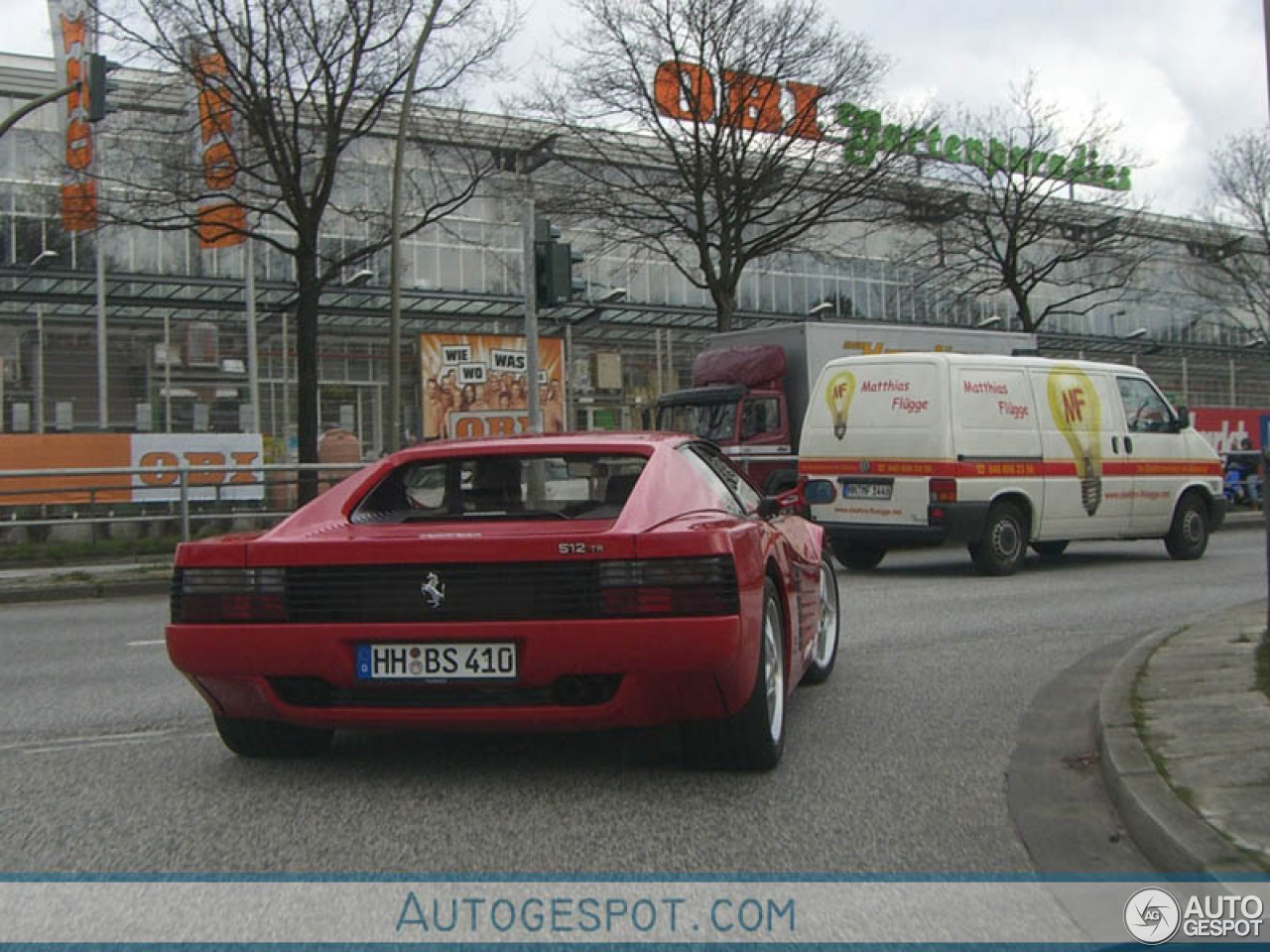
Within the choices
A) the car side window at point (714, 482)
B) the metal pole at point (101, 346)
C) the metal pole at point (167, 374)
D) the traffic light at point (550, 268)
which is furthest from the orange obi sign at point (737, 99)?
the car side window at point (714, 482)

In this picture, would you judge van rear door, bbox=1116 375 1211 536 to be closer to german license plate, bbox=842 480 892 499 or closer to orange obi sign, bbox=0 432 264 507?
german license plate, bbox=842 480 892 499

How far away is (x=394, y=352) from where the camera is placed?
787 inches

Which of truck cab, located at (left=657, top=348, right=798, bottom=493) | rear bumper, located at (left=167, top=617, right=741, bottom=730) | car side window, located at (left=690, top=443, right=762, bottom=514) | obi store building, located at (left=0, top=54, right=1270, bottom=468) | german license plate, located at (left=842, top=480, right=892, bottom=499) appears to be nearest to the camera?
rear bumper, located at (left=167, top=617, right=741, bottom=730)

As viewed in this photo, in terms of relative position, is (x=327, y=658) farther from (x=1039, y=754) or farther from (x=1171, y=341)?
(x=1171, y=341)

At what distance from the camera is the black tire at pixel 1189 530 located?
1526cm

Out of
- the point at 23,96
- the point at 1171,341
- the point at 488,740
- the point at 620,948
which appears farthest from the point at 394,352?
the point at 1171,341

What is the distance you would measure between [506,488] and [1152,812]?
2778mm

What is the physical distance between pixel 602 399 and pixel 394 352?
23223 millimetres

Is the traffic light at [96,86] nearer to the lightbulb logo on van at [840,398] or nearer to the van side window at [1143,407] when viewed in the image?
the lightbulb logo on van at [840,398]

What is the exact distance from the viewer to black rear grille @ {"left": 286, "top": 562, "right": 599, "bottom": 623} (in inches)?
182

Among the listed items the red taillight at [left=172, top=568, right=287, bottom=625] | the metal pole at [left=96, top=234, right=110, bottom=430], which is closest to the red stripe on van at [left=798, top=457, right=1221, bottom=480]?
the red taillight at [left=172, top=568, right=287, bottom=625]

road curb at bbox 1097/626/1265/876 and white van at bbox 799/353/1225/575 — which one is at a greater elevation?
white van at bbox 799/353/1225/575

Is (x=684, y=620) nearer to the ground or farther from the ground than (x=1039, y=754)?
farther from the ground

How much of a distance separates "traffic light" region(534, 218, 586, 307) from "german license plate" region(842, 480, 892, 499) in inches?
145
